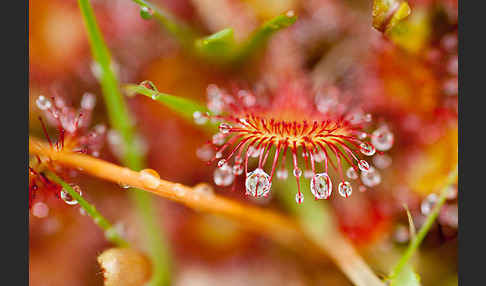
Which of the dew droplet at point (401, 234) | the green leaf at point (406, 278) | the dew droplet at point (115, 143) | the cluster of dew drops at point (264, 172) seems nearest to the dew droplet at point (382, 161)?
the cluster of dew drops at point (264, 172)

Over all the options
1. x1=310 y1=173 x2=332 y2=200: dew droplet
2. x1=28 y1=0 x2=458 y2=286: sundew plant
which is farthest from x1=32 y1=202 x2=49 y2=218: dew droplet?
x1=310 y1=173 x2=332 y2=200: dew droplet

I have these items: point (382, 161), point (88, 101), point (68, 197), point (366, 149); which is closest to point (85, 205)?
point (68, 197)

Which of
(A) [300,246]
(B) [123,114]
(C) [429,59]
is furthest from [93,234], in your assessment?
(C) [429,59]

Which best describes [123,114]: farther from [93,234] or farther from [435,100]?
[435,100]

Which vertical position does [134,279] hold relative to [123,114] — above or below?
below

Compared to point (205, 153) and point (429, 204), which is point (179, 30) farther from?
point (429, 204)

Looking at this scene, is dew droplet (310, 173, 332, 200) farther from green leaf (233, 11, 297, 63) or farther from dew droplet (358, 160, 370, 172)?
green leaf (233, 11, 297, 63)

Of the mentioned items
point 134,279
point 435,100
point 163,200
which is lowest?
point 134,279
